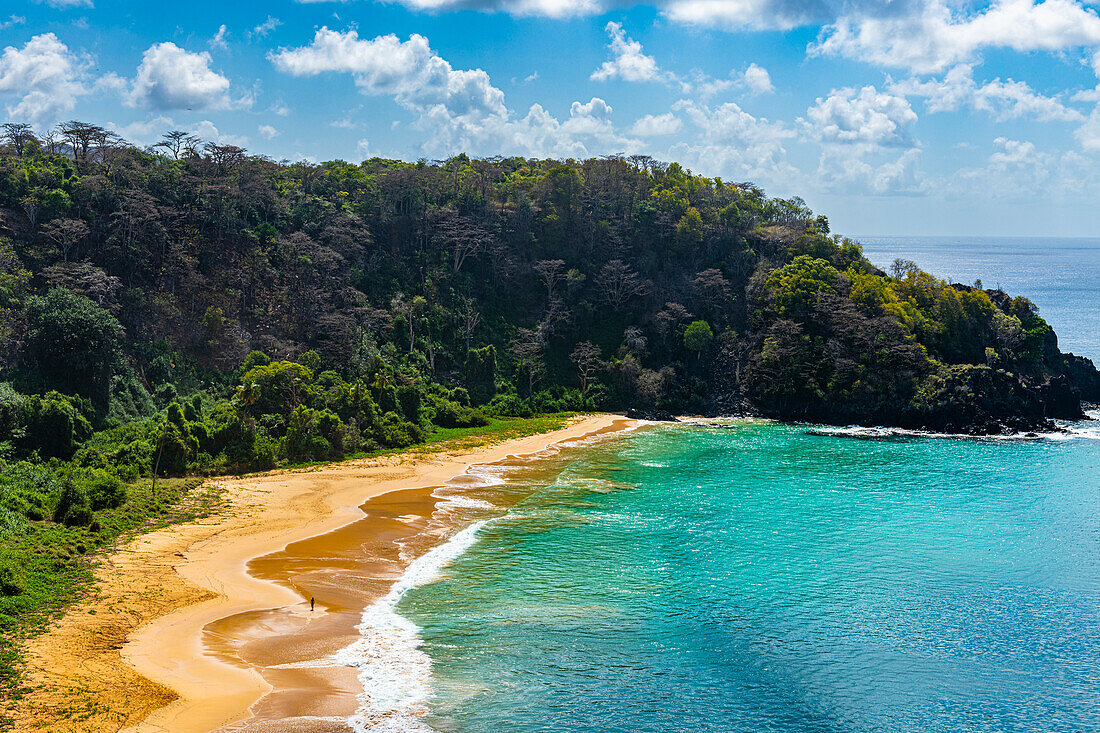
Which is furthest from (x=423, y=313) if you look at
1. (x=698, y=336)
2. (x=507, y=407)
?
(x=698, y=336)

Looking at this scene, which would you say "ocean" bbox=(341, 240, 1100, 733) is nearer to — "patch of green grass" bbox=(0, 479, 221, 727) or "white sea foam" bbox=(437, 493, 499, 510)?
"white sea foam" bbox=(437, 493, 499, 510)

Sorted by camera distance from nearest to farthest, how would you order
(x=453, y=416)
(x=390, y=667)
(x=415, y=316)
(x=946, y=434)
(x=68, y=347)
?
(x=390, y=667) → (x=68, y=347) → (x=946, y=434) → (x=453, y=416) → (x=415, y=316)

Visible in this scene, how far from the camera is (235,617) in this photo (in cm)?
2997

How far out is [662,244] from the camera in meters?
98.2

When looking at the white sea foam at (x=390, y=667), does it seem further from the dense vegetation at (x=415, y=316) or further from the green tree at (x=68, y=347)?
the green tree at (x=68, y=347)

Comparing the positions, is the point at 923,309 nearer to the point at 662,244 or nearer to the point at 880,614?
the point at 662,244

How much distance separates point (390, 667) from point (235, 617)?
25.1 ft

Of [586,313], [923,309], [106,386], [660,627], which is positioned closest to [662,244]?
[586,313]

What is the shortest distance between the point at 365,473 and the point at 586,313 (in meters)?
43.3

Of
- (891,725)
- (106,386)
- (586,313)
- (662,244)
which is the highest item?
(662,244)

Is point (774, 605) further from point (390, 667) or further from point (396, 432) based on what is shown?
point (396, 432)

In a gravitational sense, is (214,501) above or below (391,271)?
below

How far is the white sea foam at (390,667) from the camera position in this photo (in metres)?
23.3

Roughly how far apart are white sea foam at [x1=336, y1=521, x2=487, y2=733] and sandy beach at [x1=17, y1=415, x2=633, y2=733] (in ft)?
1.85
